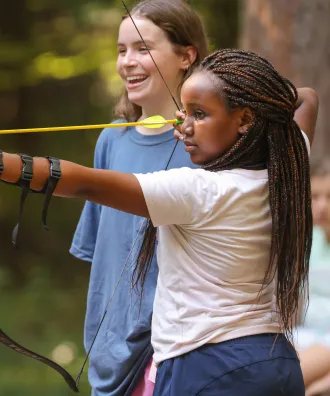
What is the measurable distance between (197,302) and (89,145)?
534 centimetres

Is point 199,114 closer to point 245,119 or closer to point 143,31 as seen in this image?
point 245,119

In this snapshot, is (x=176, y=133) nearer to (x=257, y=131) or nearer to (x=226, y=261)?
(x=257, y=131)

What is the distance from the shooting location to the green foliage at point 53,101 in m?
6.84

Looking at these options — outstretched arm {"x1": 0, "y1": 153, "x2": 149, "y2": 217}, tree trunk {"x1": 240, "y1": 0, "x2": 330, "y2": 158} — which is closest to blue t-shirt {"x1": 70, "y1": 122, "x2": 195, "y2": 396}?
outstretched arm {"x1": 0, "y1": 153, "x2": 149, "y2": 217}

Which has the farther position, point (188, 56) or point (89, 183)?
point (188, 56)

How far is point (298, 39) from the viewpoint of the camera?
500 centimetres

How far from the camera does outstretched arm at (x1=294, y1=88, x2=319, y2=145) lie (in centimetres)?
220

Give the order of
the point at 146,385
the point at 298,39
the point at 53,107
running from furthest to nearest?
the point at 53,107
the point at 298,39
the point at 146,385

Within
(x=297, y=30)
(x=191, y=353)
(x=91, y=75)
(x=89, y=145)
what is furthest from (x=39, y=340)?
(x=191, y=353)

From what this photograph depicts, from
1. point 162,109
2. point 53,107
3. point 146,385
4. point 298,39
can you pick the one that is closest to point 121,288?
point 146,385

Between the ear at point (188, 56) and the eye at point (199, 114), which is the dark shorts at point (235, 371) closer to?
the eye at point (199, 114)

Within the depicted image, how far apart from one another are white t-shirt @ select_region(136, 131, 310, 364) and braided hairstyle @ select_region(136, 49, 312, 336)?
0.03m

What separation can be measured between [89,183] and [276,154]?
16.5 inches

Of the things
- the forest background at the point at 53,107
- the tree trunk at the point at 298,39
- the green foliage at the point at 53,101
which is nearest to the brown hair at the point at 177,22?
the tree trunk at the point at 298,39
